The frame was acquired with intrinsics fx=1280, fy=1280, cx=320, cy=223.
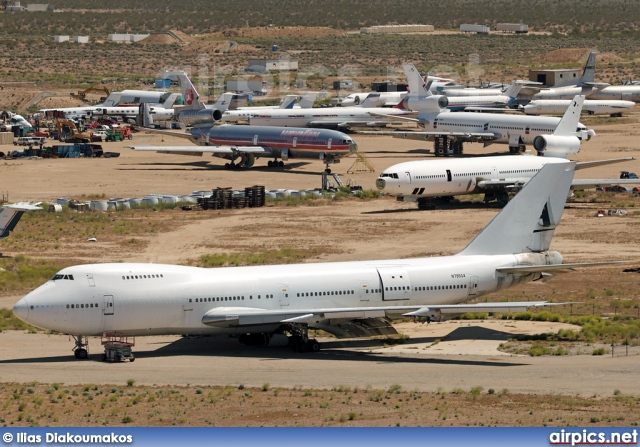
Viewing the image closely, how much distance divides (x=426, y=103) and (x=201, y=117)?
83.7ft

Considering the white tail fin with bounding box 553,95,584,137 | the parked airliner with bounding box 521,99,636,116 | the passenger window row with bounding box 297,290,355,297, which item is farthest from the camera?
the parked airliner with bounding box 521,99,636,116

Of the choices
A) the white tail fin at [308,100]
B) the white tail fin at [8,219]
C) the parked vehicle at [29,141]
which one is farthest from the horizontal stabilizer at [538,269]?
the white tail fin at [308,100]

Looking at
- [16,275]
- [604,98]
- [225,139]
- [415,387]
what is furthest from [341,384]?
[604,98]

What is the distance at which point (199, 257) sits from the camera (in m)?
80.1

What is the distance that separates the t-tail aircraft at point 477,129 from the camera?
129 metres

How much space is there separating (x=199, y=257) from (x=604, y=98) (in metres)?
117

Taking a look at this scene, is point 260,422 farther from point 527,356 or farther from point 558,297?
point 558,297

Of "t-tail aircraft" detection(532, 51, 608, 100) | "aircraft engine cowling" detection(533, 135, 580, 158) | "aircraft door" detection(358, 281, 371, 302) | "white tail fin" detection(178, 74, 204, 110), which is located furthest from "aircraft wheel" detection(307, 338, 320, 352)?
"t-tail aircraft" detection(532, 51, 608, 100)

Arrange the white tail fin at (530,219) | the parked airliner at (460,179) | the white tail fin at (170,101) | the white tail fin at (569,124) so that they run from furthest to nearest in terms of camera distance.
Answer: the white tail fin at (170,101), the white tail fin at (569,124), the parked airliner at (460,179), the white tail fin at (530,219)

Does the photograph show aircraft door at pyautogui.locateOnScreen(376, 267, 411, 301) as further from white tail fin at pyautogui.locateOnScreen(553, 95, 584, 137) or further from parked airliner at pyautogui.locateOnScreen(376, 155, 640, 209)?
white tail fin at pyautogui.locateOnScreen(553, 95, 584, 137)

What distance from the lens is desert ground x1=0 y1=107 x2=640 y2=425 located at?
4925 centimetres

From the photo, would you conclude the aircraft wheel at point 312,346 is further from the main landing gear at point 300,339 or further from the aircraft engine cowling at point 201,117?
the aircraft engine cowling at point 201,117

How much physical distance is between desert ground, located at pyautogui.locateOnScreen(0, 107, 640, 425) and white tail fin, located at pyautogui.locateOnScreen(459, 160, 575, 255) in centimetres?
392

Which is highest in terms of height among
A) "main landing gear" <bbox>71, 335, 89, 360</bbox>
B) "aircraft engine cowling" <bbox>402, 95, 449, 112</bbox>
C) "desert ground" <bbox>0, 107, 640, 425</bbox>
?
"aircraft engine cowling" <bbox>402, 95, 449, 112</bbox>
